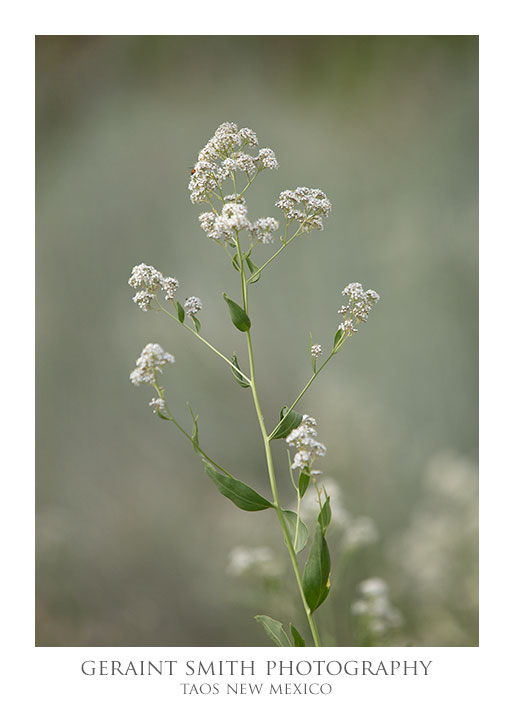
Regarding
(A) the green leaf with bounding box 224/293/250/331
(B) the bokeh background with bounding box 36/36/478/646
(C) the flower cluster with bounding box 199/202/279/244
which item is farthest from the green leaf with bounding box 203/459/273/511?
(B) the bokeh background with bounding box 36/36/478/646

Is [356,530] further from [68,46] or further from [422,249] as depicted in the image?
[68,46]

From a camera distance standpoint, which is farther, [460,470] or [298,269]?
[298,269]

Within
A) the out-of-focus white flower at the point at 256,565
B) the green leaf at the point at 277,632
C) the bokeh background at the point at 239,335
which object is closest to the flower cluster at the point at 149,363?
the green leaf at the point at 277,632

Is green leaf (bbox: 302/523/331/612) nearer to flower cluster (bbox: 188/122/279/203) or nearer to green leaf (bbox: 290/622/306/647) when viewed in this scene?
green leaf (bbox: 290/622/306/647)

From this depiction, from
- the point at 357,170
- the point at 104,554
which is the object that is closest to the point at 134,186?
the point at 357,170

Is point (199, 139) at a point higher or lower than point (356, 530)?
higher

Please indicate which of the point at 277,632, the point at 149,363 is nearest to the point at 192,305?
the point at 149,363
